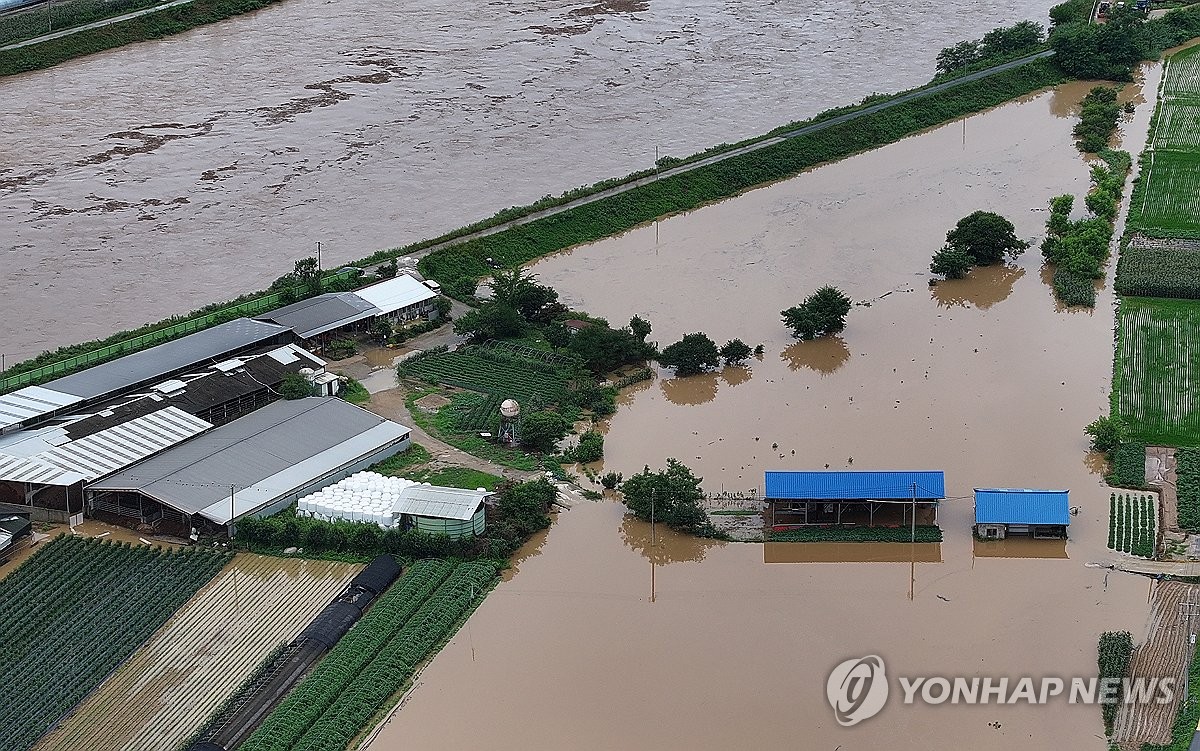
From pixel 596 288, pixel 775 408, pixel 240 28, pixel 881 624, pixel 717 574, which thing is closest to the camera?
pixel 881 624

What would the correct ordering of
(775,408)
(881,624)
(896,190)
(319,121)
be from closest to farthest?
1. (881,624)
2. (775,408)
3. (896,190)
4. (319,121)

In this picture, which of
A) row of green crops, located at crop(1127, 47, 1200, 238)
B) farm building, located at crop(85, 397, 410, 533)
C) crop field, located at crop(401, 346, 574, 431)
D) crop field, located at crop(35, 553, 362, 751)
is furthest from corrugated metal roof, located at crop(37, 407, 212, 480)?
row of green crops, located at crop(1127, 47, 1200, 238)

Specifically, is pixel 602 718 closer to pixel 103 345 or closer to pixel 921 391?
pixel 921 391

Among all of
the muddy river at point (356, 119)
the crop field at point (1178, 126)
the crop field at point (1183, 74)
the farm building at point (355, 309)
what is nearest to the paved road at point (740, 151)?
the muddy river at point (356, 119)

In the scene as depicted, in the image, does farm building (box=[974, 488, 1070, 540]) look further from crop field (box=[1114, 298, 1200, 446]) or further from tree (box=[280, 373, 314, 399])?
tree (box=[280, 373, 314, 399])

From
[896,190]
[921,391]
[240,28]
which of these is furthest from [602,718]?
[240,28]

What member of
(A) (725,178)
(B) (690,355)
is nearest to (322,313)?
(B) (690,355)

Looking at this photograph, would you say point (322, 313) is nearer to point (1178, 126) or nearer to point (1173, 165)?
A: point (1173, 165)
